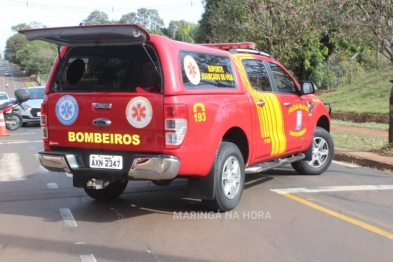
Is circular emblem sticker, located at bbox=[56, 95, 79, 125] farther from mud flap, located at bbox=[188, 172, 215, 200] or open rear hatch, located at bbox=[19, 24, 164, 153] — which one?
mud flap, located at bbox=[188, 172, 215, 200]

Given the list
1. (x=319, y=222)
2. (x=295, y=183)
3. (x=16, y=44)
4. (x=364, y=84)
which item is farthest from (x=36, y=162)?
(x=16, y=44)

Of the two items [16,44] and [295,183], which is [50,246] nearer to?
[295,183]

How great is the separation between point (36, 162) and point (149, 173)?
220 inches

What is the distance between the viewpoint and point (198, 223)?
5.70 metres

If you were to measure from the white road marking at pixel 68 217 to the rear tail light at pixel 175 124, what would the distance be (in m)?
1.49

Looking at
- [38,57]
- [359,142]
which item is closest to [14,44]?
[38,57]

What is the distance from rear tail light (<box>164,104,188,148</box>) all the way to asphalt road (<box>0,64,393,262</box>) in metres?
0.98

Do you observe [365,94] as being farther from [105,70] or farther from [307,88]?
[105,70]

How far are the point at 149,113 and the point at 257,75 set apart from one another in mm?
2242

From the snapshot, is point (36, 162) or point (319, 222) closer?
point (319, 222)

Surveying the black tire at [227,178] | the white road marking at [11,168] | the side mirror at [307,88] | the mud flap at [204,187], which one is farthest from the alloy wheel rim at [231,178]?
the white road marking at [11,168]

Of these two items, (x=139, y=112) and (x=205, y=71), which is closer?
(x=139, y=112)

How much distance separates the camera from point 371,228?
220 inches

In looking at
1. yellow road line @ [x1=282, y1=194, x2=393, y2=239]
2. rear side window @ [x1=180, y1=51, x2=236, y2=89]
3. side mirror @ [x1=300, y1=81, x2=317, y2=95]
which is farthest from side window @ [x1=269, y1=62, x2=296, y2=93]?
yellow road line @ [x1=282, y1=194, x2=393, y2=239]
